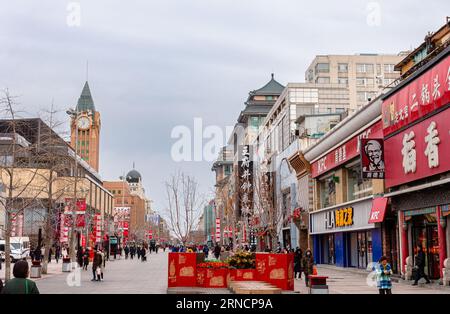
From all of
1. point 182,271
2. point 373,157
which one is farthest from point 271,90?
point 182,271

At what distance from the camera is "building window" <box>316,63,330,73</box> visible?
112750 mm

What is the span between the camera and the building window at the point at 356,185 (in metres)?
36.9

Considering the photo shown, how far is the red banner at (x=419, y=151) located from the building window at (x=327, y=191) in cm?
1407

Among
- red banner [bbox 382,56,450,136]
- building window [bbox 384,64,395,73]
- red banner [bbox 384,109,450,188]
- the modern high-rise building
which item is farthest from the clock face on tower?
red banner [bbox 384,109,450,188]

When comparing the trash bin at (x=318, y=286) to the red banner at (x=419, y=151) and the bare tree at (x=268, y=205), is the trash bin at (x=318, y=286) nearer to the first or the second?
the red banner at (x=419, y=151)

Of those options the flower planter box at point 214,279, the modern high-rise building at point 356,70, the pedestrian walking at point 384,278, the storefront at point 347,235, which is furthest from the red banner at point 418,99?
the modern high-rise building at point 356,70

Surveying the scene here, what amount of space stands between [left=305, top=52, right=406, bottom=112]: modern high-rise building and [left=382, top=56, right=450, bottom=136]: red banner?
77.8 m

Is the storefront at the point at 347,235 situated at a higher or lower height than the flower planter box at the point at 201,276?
higher

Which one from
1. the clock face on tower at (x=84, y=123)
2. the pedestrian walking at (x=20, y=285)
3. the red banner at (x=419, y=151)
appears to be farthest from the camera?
the clock face on tower at (x=84, y=123)

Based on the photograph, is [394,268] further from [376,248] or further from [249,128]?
[249,128]

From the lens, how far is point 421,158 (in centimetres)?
2716

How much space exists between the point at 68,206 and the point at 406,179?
3540cm
